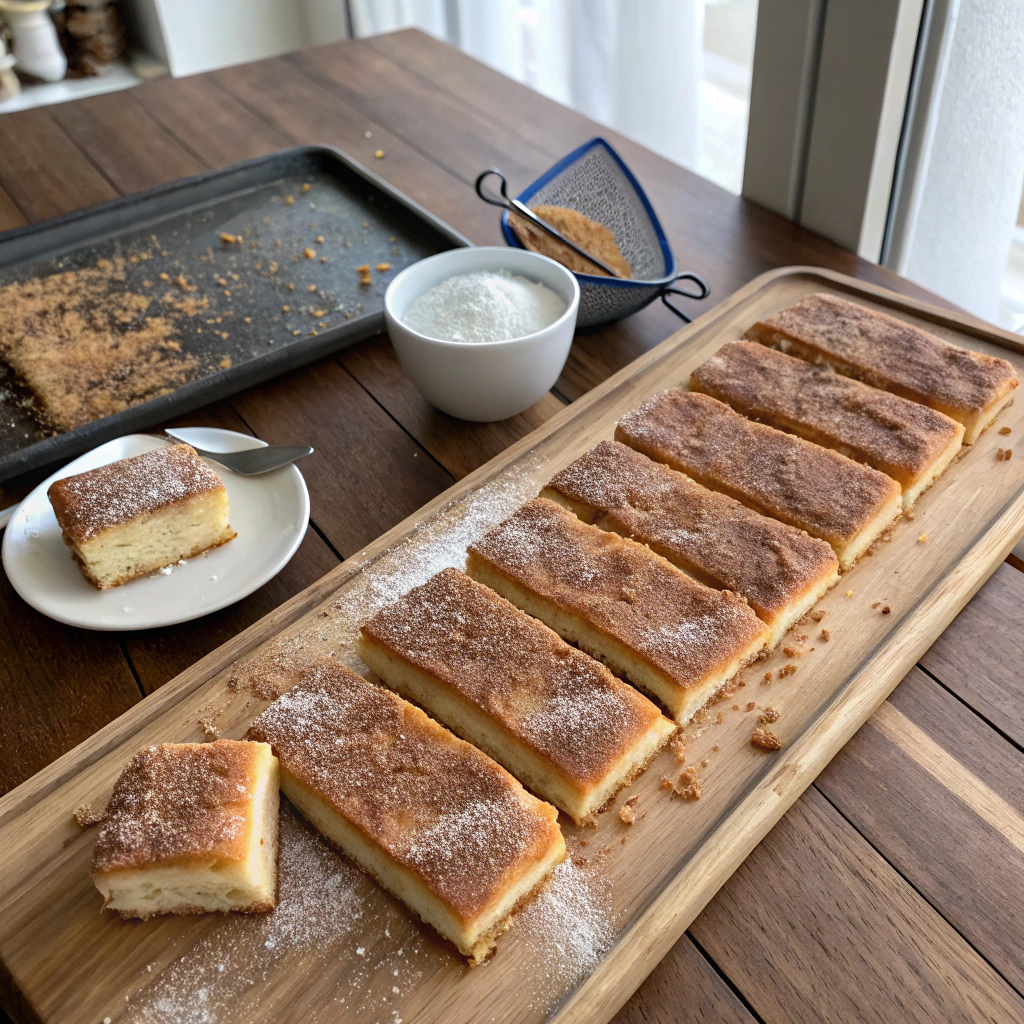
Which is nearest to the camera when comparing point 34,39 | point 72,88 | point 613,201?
point 613,201

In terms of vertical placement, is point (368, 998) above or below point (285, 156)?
below

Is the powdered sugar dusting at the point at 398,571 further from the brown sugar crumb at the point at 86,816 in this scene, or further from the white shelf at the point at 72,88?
the white shelf at the point at 72,88

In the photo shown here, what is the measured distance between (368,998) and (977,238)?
1.97 m

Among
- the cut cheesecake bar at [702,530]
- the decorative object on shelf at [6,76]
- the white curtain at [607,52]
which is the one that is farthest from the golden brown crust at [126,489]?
the decorative object on shelf at [6,76]

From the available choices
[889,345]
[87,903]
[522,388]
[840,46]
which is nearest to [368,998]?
[87,903]

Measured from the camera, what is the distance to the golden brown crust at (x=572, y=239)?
1.78 meters

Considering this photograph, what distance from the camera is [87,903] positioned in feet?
3.22

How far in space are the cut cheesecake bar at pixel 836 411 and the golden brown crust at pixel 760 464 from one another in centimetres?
4

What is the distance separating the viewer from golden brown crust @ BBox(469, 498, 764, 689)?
1120 mm

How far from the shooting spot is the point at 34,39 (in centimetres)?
Result: 418

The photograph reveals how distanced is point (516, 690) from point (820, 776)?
0.38 m

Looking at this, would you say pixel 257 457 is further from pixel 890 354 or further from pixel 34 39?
pixel 34 39

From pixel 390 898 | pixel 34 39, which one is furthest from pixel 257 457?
pixel 34 39

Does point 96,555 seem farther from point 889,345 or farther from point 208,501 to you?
point 889,345
